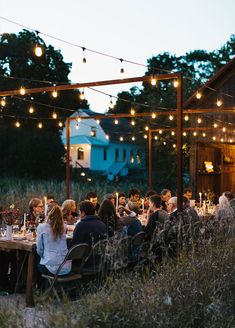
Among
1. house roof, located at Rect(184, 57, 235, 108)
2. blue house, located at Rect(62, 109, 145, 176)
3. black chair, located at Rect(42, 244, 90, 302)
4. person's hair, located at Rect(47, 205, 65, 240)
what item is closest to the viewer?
black chair, located at Rect(42, 244, 90, 302)

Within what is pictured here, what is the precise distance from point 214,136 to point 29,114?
46.1ft

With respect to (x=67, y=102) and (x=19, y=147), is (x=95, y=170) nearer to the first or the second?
(x=67, y=102)

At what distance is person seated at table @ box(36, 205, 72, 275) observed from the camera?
22.1 feet

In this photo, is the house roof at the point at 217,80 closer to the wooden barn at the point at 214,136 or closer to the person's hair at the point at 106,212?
the wooden barn at the point at 214,136

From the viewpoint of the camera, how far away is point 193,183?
18.4 meters

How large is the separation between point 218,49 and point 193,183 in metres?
18.5

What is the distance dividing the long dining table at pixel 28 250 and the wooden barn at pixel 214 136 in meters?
10.5

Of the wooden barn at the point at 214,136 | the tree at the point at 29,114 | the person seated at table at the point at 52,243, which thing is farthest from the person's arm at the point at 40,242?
the tree at the point at 29,114

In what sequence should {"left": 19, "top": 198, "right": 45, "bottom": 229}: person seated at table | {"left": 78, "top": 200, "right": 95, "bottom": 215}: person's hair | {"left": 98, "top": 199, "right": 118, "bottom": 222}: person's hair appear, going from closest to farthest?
{"left": 78, "top": 200, "right": 95, "bottom": 215}: person's hair < {"left": 98, "top": 199, "right": 118, "bottom": 222}: person's hair < {"left": 19, "top": 198, "right": 45, "bottom": 229}: person seated at table

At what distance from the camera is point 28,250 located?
705cm

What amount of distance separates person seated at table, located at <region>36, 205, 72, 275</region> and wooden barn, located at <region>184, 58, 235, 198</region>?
424 inches

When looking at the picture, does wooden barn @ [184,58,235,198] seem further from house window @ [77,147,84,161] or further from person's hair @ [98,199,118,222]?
house window @ [77,147,84,161]

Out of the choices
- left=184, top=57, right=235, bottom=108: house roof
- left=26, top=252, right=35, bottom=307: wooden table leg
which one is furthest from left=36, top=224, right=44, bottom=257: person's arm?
left=184, top=57, right=235, bottom=108: house roof

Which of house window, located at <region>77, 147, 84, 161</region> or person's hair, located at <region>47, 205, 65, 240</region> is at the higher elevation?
house window, located at <region>77, 147, 84, 161</region>
